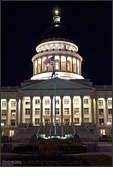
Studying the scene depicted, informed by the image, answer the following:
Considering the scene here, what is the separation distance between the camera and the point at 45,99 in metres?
75.0

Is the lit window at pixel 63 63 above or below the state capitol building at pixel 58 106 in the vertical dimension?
above

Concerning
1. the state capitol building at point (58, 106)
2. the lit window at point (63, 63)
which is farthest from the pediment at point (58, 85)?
the lit window at point (63, 63)

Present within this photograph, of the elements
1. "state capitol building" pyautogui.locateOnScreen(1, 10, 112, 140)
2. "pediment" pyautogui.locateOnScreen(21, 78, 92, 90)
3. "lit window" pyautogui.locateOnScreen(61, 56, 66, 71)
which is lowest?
"state capitol building" pyautogui.locateOnScreen(1, 10, 112, 140)

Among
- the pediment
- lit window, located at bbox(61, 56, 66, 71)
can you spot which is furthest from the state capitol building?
lit window, located at bbox(61, 56, 66, 71)

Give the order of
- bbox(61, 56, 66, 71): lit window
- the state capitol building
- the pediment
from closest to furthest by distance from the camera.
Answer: the state capitol building
the pediment
bbox(61, 56, 66, 71): lit window

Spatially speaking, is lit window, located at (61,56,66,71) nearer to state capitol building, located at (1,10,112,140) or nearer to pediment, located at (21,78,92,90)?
state capitol building, located at (1,10,112,140)

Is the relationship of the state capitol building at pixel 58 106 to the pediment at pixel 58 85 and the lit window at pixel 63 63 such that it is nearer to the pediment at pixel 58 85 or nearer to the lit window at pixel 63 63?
the pediment at pixel 58 85

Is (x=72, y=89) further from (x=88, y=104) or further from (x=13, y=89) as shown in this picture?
(x=13, y=89)

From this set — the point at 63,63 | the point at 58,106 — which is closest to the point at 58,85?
the point at 58,106

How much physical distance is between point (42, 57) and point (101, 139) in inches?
2072

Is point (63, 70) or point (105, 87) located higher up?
point (63, 70)

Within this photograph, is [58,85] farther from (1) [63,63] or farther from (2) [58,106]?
(1) [63,63]

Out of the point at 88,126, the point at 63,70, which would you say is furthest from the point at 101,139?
the point at 63,70

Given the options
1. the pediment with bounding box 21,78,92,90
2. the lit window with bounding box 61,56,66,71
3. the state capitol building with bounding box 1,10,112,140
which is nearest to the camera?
the state capitol building with bounding box 1,10,112,140
